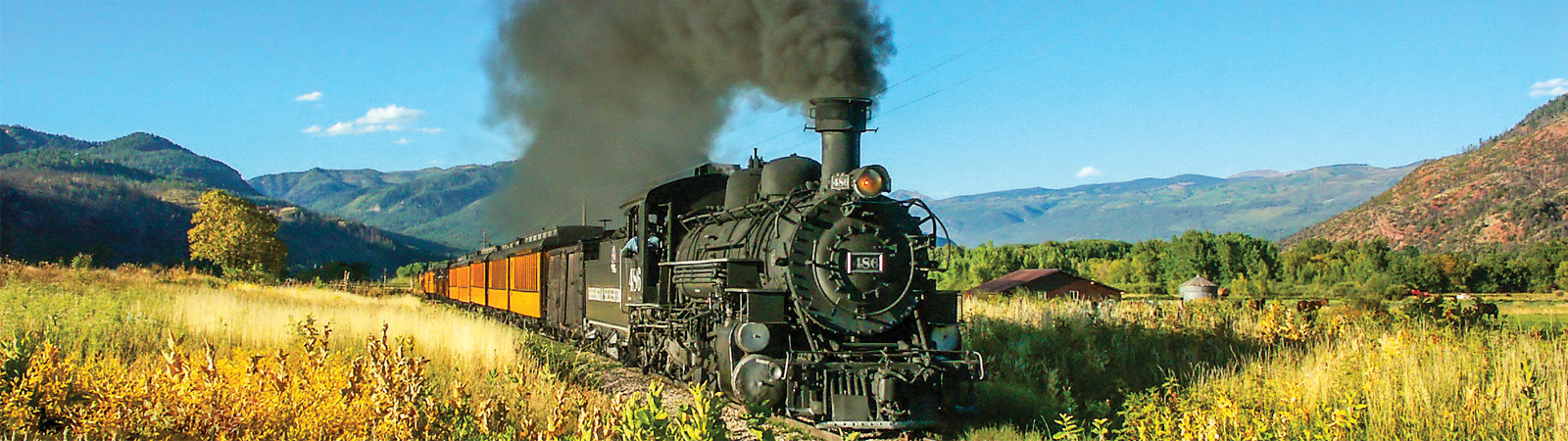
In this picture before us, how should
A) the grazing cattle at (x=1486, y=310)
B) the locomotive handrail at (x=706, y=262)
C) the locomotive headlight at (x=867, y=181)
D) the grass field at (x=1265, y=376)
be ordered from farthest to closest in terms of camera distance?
1. the grazing cattle at (x=1486, y=310)
2. the locomotive handrail at (x=706, y=262)
3. the locomotive headlight at (x=867, y=181)
4. the grass field at (x=1265, y=376)

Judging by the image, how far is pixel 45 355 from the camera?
8398 millimetres

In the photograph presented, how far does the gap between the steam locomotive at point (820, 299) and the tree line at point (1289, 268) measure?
3207cm

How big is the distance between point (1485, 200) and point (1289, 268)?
46.4 m

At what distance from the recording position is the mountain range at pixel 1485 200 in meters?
87.1

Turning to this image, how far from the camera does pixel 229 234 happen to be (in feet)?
140

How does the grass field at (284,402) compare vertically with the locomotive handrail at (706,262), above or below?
below

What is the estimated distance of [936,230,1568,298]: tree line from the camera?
187 ft

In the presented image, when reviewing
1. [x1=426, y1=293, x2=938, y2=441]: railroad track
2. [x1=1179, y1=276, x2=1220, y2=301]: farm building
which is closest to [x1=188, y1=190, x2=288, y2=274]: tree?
[x1=426, y1=293, x2=938, y2=441]: railroad track

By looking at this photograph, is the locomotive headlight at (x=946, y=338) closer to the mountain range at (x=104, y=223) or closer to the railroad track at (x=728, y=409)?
the railroad track at (x=728, y=409)

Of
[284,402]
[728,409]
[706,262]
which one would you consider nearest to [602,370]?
[728,409]

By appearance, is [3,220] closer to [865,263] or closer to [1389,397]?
[865,263]

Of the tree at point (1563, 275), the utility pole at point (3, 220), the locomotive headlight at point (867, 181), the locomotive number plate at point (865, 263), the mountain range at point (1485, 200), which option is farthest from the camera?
the utility pole at point (3, 220)

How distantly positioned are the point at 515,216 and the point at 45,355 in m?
53.6

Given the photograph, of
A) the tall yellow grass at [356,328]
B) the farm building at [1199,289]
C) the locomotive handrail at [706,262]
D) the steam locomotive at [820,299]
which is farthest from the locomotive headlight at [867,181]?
the farm building at [1199,289]
